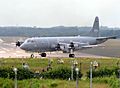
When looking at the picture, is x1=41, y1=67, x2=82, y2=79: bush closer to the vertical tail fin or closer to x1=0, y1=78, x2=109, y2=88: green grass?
x1=0, y1=78, x2=109, y2=88: green grass

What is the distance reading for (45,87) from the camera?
37.4 m

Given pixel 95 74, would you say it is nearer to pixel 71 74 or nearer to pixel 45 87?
pixel 71 74

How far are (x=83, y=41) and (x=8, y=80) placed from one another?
54046 mm

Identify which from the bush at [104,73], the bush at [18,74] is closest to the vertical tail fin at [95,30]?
the bush at [104,73]

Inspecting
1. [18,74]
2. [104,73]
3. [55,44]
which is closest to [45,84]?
[18,74]

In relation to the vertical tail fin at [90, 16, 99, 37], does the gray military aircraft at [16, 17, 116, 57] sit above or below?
below

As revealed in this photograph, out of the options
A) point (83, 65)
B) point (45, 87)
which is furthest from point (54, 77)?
point (83, 65)

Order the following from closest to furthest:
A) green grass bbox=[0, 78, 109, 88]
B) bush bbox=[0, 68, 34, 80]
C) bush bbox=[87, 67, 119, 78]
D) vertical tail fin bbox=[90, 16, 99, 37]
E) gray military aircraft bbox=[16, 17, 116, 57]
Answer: green grass bbox=[0, 78, 109, 88] < bush bbox=[0, 68, 34, 80] < bush bbox=[87, 67, 119, 78] < gray military aircraft bbox=[16, 17, 116, 57] < vertical tail fin bbox=[90, 16, 99, 37]

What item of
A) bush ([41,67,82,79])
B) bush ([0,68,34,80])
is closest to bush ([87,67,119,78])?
bush ([41,67,82,79])

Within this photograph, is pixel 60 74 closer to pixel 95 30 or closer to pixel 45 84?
pixel 45 84

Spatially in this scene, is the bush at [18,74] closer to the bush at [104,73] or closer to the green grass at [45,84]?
the green grass at [45,84]

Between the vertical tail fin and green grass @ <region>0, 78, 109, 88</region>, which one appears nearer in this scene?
green grass @ <region>0, 78, 109, 88</region>

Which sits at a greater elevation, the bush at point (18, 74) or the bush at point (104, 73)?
the bush at point (18, 74)

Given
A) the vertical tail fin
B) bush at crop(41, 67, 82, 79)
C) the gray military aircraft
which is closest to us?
bush at crop(41, 67, 82, 79)
